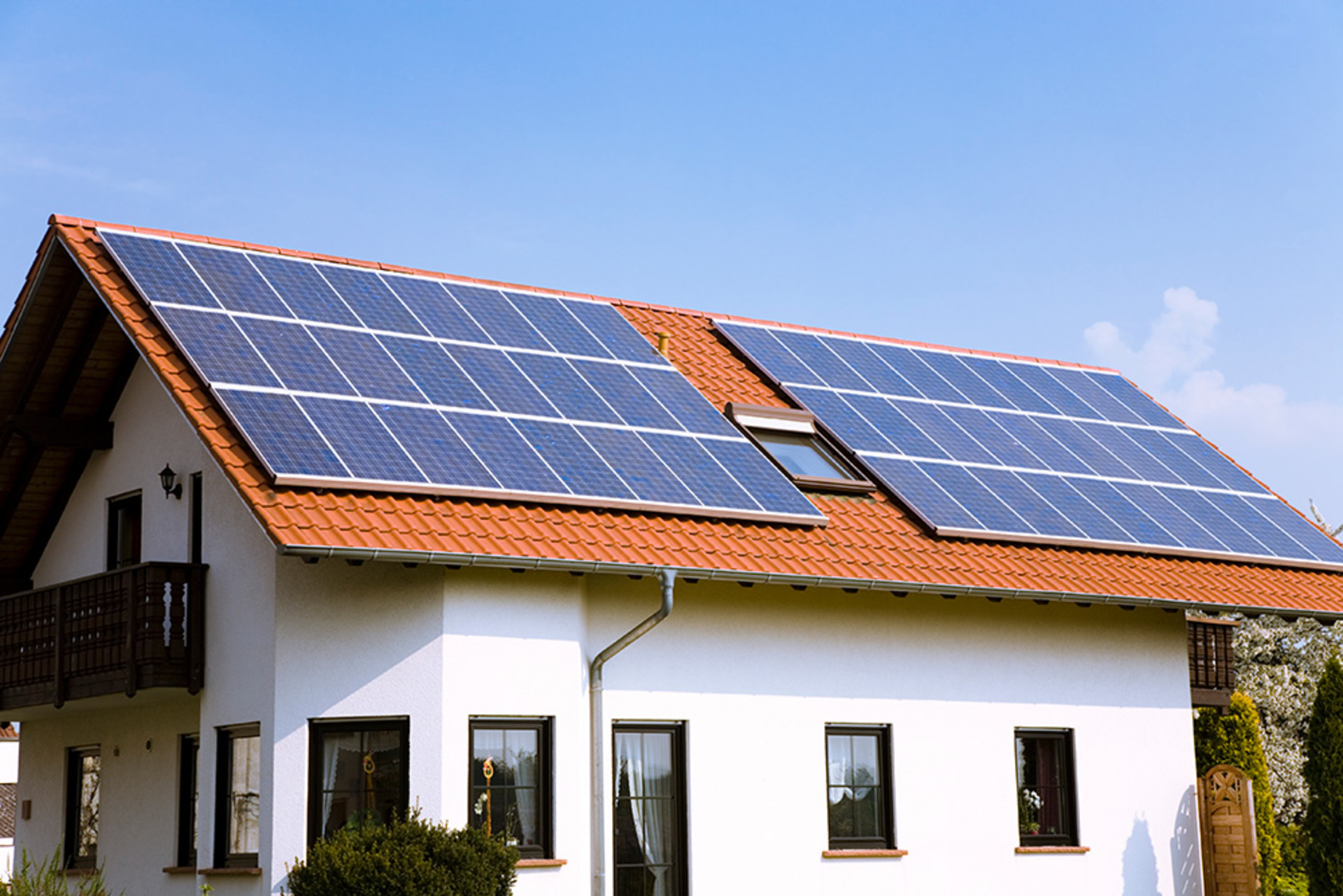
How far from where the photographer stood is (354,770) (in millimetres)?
14594

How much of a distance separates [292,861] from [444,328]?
6.27 meters

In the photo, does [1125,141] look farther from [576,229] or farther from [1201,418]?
[1201,418]

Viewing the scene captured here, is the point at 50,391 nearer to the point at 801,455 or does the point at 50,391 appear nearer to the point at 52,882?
the point at 52,882

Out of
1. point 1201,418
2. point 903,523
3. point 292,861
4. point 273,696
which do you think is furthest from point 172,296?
point 1201,418

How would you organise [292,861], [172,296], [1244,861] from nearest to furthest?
[292,861] → [172,296] → [1244,861]

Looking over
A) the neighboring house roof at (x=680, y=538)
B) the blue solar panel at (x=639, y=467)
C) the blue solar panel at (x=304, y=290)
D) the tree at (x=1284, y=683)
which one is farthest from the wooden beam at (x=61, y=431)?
the tree at (x=1284, y=683)

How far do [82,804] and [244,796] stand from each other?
5325 millimetres

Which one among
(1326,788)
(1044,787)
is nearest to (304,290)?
(1044,787)

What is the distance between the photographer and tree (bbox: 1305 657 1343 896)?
18484 millimetres

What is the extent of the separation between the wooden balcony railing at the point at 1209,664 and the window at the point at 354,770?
12.3 metres

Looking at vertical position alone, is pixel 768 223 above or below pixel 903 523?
above

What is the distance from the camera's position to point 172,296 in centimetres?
1623

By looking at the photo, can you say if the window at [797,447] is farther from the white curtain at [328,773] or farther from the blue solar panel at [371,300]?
the white curtain at [328,773]

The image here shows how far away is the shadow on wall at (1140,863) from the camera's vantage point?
19.0m
